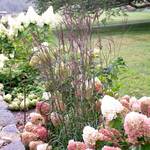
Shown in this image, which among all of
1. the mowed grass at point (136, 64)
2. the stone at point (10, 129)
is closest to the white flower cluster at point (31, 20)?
the mowed grass at point (136, 64)

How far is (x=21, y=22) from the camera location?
5586 millimetres

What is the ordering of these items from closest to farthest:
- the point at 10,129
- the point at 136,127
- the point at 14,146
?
1. the point at 136,127
2. the point at 14,146
3. the point at 10,129

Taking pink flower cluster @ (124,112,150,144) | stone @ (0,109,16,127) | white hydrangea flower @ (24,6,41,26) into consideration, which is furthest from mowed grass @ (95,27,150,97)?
pink flower cluster @ (124,112,150,144)

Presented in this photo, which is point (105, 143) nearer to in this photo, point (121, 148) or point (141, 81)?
point (121, 148)

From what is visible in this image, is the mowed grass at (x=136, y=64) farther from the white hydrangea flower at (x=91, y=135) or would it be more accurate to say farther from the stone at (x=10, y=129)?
the white hydrangea flower at (x=91, y=135)

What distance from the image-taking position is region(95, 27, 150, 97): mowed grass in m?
6.40

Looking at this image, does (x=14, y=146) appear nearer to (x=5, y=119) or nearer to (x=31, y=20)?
(x=5, y=119)

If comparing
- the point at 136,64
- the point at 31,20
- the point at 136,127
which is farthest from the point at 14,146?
the point at 136,64

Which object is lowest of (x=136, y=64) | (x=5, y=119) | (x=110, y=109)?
(x=136, y=64)

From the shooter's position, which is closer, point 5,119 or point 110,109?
point 110,109

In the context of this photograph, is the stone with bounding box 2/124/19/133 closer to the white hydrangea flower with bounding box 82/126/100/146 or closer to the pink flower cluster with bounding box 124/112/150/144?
the white hydrangea flower with bounding box 82/126/100/146

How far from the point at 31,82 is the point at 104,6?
11.6 meters

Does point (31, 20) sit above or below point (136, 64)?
above

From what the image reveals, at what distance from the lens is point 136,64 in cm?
914
